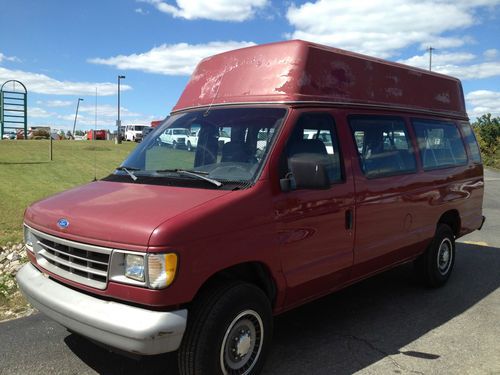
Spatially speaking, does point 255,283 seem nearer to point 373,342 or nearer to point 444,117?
point 373,342

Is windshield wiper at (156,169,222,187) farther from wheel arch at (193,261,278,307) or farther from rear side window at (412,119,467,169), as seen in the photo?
rear side window at (412,119,467,169)

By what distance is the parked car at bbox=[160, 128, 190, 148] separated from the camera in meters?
4.36

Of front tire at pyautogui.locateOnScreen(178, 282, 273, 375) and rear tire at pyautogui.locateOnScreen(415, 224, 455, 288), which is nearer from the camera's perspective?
front tire at pyautogui.locateOnScreen(178, 282, 273, 375)

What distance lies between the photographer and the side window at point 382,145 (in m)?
4.62

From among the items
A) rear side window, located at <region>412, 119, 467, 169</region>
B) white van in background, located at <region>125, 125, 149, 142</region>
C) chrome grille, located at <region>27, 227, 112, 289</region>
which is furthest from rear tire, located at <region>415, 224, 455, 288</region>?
white van in background, located at <region>125, 125, 149, 142</region>

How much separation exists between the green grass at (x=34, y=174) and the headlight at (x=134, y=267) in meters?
6.19

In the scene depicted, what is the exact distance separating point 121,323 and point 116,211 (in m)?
0.74

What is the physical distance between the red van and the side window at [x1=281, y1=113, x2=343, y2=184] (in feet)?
0.05

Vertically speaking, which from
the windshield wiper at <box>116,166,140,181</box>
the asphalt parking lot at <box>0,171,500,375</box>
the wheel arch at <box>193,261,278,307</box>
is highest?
the windshield wiper at <box>116,166,140,181</box>

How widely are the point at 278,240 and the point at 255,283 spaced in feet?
1.23

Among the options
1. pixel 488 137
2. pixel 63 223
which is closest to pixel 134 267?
pixel 63 223

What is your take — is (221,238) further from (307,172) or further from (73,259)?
(73,259)

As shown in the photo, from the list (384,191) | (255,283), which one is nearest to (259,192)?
(255,283)

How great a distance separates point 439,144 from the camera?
19.8 feet
